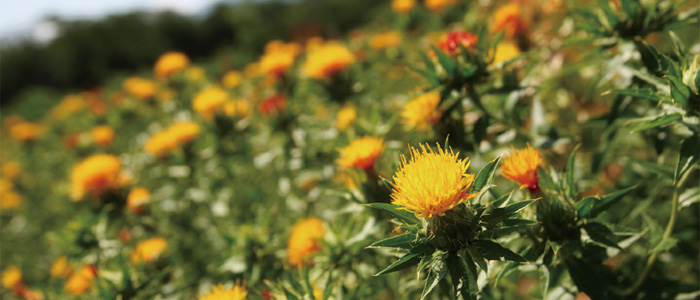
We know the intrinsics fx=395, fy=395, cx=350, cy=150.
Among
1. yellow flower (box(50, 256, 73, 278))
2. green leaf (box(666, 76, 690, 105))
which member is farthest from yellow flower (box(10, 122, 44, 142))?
green leaf (box(666, 76, 690, 105))

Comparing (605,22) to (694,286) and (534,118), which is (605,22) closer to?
(534,118)

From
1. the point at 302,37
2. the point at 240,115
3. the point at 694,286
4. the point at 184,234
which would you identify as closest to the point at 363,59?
the point at 240,115

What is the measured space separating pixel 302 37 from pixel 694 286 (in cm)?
837

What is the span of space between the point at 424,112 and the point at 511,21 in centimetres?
121

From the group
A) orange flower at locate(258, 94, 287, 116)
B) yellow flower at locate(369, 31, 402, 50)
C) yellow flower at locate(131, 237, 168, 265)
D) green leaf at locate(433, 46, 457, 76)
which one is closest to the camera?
green leaf at locate(433, 46, 457, 76)

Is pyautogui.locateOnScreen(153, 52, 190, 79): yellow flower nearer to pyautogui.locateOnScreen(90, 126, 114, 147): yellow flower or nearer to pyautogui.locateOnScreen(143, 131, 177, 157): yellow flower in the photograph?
pyautogui.locateOnScreen(90, 126, 114, 147): yellow flower

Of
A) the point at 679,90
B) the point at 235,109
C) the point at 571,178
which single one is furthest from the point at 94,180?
the point at 679,90

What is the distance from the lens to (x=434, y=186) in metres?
0.93

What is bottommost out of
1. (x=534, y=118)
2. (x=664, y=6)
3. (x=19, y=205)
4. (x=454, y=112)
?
(x=19, y=205)

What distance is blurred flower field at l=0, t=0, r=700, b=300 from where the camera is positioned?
3.47ft

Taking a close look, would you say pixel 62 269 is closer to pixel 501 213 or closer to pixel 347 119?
Answer: pixel 347 119

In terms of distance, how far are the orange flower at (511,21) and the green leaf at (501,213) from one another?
1694mm

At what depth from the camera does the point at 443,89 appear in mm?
1479

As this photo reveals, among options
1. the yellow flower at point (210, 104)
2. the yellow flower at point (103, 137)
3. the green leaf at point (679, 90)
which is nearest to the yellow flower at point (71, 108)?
the yellow flower at point (103, 137)
